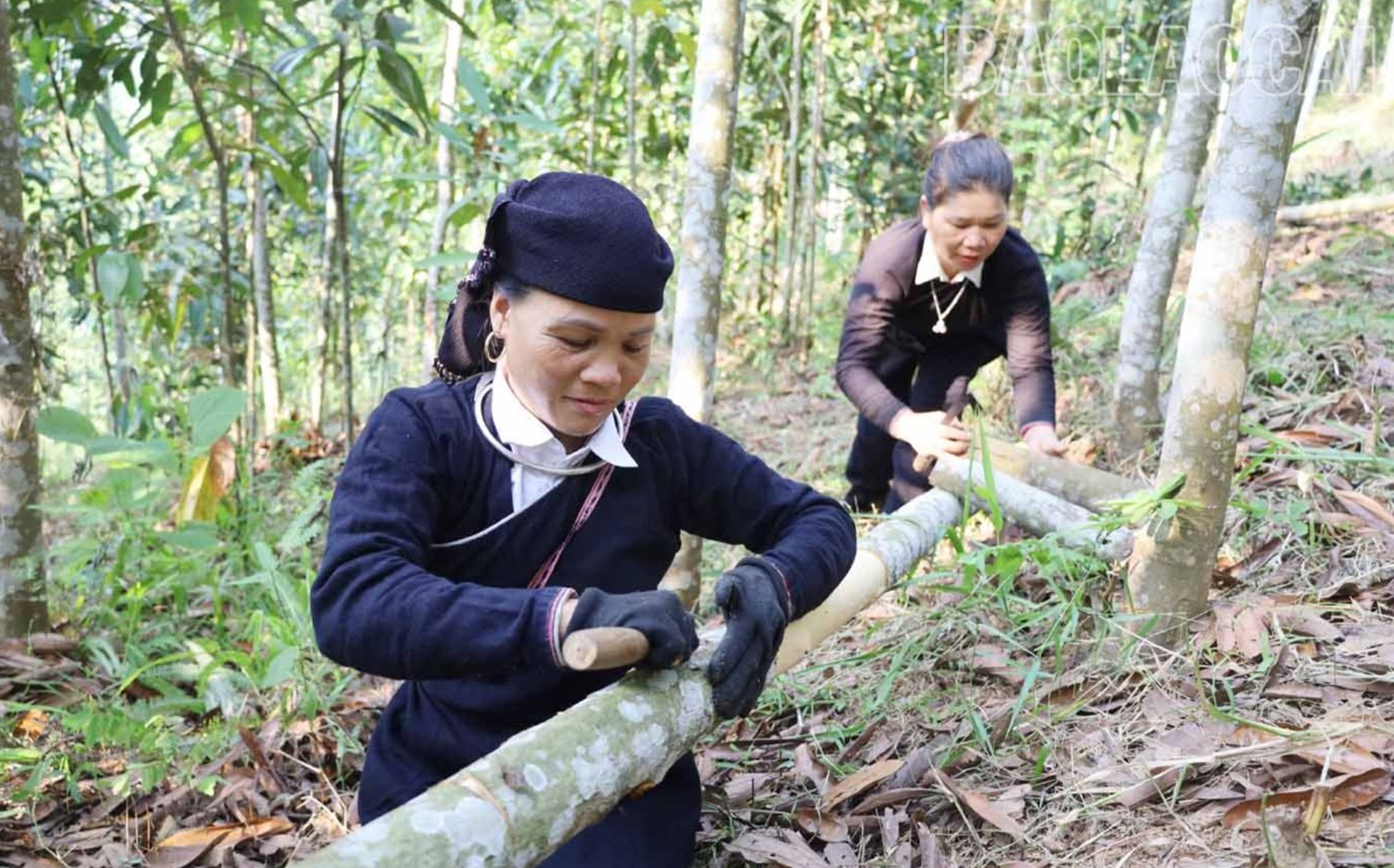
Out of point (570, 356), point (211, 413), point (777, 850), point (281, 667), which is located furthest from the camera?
point (211, 413)

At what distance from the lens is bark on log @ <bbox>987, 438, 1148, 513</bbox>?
11.5ft

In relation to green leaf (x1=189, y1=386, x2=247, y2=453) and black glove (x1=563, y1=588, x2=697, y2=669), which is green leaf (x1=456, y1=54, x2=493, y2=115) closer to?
green leaf (x1=189, y1=386, x2=247, y2=453)

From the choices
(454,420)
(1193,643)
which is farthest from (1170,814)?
(454,420)

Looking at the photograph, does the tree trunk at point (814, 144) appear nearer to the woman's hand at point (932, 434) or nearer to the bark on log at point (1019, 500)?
the woman's hand at point (932, 434)

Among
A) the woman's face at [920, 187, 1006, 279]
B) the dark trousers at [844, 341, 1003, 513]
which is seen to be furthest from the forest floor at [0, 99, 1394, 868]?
the woman's face at [920, 187, 1006, 279]

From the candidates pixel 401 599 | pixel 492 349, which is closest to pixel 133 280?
pixel 492 349

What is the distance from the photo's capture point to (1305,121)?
20562mm

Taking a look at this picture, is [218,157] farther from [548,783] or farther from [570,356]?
[548,783]

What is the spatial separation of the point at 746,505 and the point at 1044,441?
2024mm

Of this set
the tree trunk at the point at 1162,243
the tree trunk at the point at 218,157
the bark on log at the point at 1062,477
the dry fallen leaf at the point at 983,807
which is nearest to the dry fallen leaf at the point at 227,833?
the dry fallen leaf at the point at 983,807

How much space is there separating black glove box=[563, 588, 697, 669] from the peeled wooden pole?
0.08 meters

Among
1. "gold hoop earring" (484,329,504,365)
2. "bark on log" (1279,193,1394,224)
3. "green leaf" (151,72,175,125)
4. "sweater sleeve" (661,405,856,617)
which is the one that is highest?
"green leaf" (151,72,175,125)

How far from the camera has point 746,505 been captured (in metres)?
2.37

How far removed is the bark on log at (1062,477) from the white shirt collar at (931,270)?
0.65 m
